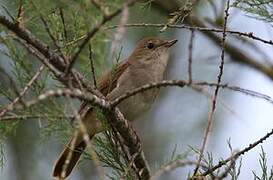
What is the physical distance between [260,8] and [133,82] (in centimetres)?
160

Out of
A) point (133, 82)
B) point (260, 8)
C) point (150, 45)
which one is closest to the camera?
point (260, 8)

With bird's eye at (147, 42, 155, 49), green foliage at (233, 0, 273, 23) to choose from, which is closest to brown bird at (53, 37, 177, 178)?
bird's eye at (147, 42, 155, 49)

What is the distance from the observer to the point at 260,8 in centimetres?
360

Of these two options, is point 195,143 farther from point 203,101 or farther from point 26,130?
point 26,130

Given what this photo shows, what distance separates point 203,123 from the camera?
7758 mm

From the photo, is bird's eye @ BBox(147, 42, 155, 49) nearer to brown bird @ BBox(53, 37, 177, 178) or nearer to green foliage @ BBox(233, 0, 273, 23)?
brown bird @ BBox(53, 37, 177, 178)

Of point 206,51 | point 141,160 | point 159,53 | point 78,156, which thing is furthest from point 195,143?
point 141,160

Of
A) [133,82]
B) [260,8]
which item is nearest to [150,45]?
[133,82]

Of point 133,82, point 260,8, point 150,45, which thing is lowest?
point 260,8

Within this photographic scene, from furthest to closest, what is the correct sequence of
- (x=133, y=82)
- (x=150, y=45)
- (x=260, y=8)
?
(x=150, y=45) < (x=133, y=82) < (x=260, y=8)

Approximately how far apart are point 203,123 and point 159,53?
8.17 ft

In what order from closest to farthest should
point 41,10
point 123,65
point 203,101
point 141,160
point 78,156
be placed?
point 41,10, point 141,160, point 78,156, point 123,65, point 203,101

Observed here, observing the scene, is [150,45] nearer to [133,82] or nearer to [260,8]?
[133,82]

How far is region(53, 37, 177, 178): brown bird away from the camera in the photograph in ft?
15.1
